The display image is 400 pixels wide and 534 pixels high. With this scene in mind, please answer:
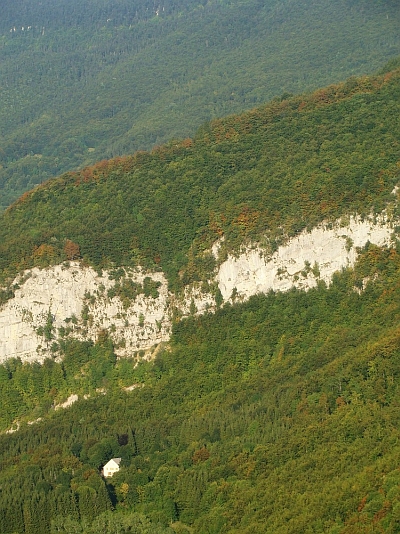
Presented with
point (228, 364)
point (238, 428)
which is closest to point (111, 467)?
point (238, 428)

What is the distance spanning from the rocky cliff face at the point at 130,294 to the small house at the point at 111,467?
35.3 feet

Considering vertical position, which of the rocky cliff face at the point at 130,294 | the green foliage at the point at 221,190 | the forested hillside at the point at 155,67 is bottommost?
the rocky cliff face at the point at 130,294

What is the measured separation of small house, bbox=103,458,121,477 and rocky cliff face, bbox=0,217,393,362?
10.8 metres

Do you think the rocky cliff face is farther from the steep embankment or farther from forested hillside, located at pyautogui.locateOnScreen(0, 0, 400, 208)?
forested hillside, located at pyautogui.locateOnScreen(0, 0, 400, 208)

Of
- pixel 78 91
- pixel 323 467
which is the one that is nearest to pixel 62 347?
pixel 323 467

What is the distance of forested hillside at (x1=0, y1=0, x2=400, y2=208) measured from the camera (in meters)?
147

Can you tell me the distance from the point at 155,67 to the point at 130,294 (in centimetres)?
8575

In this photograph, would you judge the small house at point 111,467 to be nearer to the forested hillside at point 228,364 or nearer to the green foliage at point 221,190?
the forested hillside at point 228,364

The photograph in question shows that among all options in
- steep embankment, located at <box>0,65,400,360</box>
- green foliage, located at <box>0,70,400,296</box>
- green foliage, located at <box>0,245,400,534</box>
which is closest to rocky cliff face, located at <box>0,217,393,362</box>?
steep embankment, located at <box>0,65,400,360</box>

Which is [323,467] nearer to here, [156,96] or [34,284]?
[34,284]

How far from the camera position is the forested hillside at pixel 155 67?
482 feet

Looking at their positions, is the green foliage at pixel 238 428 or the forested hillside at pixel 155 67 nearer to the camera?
the green foliage at pixel 238 428

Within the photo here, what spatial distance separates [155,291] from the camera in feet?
283

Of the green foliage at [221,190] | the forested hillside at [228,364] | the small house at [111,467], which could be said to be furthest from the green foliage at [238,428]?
the green foliage at [221,190]
